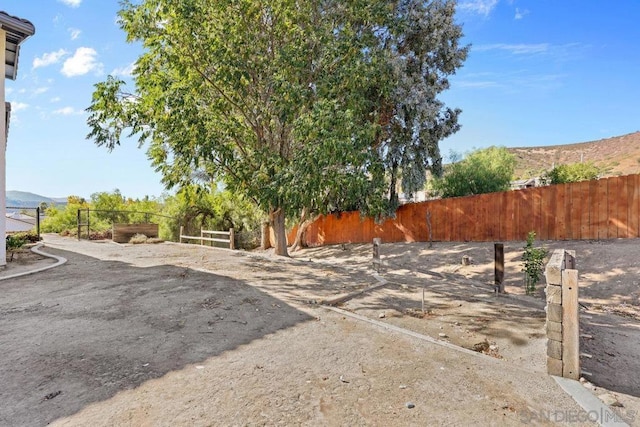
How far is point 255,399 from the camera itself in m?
2.88

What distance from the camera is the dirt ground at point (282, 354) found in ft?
9.06

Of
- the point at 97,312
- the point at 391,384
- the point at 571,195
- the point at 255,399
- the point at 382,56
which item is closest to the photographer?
the point at 255,399

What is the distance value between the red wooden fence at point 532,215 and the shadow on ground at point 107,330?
10853 mm

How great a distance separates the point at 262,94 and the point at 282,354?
10.7 m

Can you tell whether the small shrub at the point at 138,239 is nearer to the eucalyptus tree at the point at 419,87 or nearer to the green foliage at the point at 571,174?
the eucalyptus tree at the point at 419,87

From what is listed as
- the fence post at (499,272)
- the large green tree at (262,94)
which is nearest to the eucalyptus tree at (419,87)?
the large green tree at (262,94)

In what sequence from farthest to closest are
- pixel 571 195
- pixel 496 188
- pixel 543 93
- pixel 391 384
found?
pixel 543 93, pixel 496 188, pixel 571 195, pixel 391 384

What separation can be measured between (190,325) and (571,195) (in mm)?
12672

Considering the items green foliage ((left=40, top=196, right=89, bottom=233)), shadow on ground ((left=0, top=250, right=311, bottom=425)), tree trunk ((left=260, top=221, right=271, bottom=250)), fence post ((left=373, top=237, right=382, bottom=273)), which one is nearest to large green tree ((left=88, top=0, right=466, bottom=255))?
fence post ((left=373, top=237, right=382, bottom=273))

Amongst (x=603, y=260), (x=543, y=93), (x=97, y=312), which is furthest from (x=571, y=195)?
(x=543, y=93)

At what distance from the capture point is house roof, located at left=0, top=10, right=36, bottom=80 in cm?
830

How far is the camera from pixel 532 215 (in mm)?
12328

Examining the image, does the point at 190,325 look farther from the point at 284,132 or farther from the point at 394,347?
the point at 284,132

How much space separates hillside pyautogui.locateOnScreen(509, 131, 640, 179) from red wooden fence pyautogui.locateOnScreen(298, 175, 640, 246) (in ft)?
83.3
